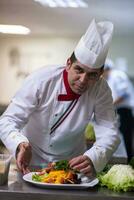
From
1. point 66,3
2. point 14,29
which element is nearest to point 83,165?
point 66,3

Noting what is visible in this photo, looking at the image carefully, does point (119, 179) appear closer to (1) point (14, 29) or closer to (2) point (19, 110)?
(2) point (19, 110)

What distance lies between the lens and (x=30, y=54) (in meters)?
5.58

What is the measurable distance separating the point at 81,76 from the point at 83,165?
314 mm

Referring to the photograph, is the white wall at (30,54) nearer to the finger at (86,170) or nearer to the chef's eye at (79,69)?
the chef's eye at (79,69)

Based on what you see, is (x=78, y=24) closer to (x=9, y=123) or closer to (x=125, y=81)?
(x=125, y=81)

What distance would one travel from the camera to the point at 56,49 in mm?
5555

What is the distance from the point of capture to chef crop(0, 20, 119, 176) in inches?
56.1

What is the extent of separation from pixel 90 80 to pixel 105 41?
18cm

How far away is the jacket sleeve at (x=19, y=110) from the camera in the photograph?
139 cm

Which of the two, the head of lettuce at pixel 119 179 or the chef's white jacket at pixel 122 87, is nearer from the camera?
the head of lettuce at pixel 119 179

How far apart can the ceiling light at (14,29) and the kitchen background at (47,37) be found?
0.24 ft

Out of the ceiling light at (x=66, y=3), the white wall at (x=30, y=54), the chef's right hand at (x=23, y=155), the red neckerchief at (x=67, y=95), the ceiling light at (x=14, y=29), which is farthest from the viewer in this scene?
the white wall at (x=30, y=54)

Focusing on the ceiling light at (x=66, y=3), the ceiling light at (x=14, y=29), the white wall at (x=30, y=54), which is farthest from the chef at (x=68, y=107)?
the white wall at (x=30, y=54)

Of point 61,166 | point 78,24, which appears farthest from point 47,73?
point 78,24
